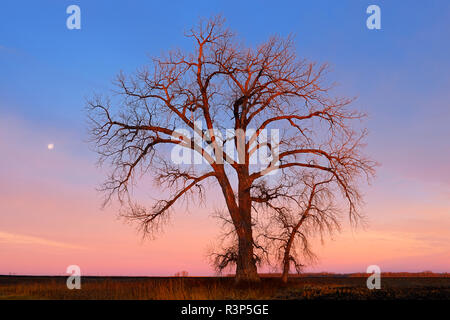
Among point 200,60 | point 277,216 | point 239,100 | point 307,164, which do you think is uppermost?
point 200,60

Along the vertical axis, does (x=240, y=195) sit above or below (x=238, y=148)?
below

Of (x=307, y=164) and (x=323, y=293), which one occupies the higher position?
(x=307, y=164)

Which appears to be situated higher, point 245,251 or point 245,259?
point 245,251

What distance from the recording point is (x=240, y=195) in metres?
22.6
